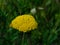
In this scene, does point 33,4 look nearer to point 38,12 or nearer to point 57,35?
point 38,12

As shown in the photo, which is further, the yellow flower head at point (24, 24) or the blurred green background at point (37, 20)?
the blurred green background at point (37, 20)

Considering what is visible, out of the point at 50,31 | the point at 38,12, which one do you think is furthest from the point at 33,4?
the point at 50,31

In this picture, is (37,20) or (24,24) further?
(37,20)

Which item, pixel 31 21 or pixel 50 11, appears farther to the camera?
pixel 50 11

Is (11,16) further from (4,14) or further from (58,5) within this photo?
(58,5)

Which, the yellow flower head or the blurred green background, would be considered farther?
the blurred green background

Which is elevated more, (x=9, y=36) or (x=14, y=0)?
(x=14, y=0)
